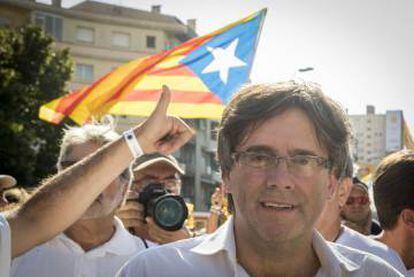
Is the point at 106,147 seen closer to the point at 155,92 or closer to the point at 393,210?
the point at 393,210

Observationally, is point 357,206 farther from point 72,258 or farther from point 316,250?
point 316,250

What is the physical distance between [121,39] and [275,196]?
182 feet

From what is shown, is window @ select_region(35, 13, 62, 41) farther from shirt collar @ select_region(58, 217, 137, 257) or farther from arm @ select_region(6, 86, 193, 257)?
arm @ select_region(6, 86, 193, 257)

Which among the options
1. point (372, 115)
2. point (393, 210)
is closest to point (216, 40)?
point (393, 210)

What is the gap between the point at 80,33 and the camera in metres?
55.3

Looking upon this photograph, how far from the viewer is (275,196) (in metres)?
2.25

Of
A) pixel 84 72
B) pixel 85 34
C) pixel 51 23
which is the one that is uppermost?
pixel 51 23

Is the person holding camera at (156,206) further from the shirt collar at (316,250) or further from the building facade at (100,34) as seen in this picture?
the building facade at (100,34)

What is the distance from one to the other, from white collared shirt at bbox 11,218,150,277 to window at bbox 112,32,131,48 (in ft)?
177

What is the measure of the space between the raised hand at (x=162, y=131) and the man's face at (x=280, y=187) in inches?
27.7

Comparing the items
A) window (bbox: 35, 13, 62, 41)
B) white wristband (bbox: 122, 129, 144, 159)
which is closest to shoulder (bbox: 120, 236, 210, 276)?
white wristband (bbox: 122, 129, 144, 159)

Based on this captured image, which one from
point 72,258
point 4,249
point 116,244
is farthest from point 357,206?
point 4,249

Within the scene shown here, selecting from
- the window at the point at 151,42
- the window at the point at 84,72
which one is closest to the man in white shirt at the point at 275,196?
the window at the point at 84,72

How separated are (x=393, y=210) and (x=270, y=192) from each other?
153 centimetres
